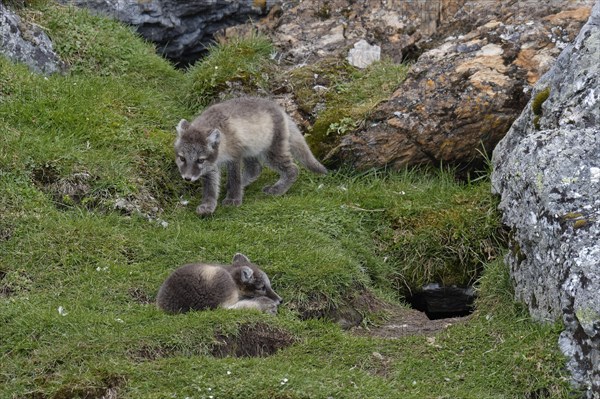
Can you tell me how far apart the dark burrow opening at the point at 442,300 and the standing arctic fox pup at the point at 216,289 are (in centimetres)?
205

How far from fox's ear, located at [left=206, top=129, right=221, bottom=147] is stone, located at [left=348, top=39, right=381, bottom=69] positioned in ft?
9.45

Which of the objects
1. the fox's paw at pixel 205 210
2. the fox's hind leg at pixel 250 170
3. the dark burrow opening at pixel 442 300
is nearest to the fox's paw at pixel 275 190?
the fox's hind leg at pixel 250 170

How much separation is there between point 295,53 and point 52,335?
620cm

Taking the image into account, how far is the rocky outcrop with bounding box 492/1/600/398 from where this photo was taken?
23.3ft

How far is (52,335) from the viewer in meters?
7.62

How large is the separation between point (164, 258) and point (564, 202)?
11.9 ft

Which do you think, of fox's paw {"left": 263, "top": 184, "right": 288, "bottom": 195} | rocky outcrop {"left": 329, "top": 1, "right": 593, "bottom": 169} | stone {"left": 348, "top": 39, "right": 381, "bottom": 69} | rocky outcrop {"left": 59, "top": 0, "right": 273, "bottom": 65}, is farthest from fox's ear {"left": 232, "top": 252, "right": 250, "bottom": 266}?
rocky outcrop {"left": 59, "top": 0, "right": 273, "bottom": 65}

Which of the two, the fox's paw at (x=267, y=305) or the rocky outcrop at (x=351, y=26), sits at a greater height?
the rocky outcrop at (x=351, y=26)

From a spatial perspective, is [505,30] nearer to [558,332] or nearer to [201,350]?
[558,332]

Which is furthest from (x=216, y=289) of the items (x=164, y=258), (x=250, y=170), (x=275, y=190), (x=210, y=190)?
(x=250, y=170)

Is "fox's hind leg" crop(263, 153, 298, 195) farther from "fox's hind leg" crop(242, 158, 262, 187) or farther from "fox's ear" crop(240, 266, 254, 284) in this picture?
"fox's ear" crop(240, 266, 254, 284)

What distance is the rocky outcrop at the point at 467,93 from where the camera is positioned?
10.9 meters

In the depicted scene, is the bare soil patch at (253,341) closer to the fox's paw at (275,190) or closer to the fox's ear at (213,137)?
the fox's ear at (213,137)

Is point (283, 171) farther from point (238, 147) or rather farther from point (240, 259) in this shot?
point (240, 259)
